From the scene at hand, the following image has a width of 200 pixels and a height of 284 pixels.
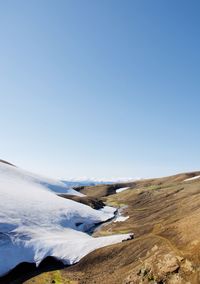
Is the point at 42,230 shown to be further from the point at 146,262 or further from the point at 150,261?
the point at 150,261

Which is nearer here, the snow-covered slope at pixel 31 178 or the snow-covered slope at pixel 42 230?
the snow-covered slope at pixel 42 230

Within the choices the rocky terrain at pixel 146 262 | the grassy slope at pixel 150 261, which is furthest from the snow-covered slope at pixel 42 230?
the grassy slope at pixel 150 261

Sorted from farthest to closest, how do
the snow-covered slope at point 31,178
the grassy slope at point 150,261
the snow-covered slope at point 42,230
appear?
the snow-covered slope at point 31,178 → the snow-covered slope at point 42,230 → the grassy slope at point 150,261

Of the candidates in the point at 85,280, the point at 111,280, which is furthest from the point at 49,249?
the point at 111,280

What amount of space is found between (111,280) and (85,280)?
16.3 ft

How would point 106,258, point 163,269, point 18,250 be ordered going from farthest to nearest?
point 18,250 → point 106,258 → point 163,269

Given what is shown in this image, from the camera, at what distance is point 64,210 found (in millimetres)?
90875

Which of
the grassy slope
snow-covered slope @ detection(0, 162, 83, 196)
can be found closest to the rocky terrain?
the grassy slope

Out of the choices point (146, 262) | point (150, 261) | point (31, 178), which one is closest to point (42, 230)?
point (146, 262)

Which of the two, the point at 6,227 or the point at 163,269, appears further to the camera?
the point at 6,227

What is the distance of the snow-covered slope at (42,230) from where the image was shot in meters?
56.5

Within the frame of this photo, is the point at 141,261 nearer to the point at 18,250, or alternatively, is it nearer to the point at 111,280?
the point at 111,280

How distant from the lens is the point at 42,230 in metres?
70.4

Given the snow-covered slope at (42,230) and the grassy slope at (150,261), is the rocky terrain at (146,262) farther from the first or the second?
the snow-covered slope at (42,230)
